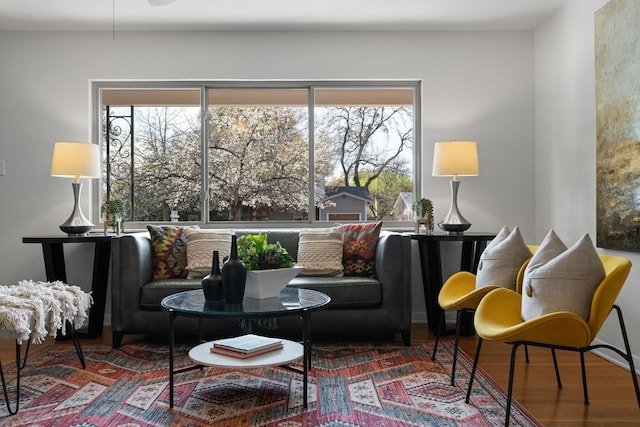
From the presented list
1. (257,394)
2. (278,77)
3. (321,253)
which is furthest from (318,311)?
(278,77)

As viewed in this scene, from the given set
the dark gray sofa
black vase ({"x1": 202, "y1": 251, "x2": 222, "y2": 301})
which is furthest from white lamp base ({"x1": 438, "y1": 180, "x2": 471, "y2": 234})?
black vase ({"x1": 202, "y1": 251, "x2": 222, "y2": 301})

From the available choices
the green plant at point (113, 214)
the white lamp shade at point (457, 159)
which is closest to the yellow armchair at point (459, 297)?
the white lamp shade at point (457, 159)

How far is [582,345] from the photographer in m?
2.32

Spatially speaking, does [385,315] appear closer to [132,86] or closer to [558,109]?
[558,109]

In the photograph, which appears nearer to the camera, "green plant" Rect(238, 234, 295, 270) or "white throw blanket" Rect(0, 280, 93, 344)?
"white throw blanket" Rect(0, 280, 93, 344)

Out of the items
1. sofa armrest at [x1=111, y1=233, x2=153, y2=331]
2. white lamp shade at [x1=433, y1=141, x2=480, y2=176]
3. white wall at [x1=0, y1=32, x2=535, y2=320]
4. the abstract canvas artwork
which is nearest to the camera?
the abstract canvas artwork

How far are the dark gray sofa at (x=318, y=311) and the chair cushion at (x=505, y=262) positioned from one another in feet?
2.80

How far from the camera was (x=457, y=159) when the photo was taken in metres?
4.47

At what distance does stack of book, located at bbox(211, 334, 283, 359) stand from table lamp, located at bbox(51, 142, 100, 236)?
1970mm

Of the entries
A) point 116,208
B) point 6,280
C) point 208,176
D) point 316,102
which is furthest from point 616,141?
point 6,280

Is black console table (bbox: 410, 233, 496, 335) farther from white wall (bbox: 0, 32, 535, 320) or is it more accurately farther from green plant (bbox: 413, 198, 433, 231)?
white wall (bbox: 0, 32, 535, 320)

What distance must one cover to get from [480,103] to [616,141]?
1.53 m

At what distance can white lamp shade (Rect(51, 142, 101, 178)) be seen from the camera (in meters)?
4.36

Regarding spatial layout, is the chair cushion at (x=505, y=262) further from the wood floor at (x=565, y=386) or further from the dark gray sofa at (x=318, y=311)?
the dark gray sofa at (x=318, y=311)
